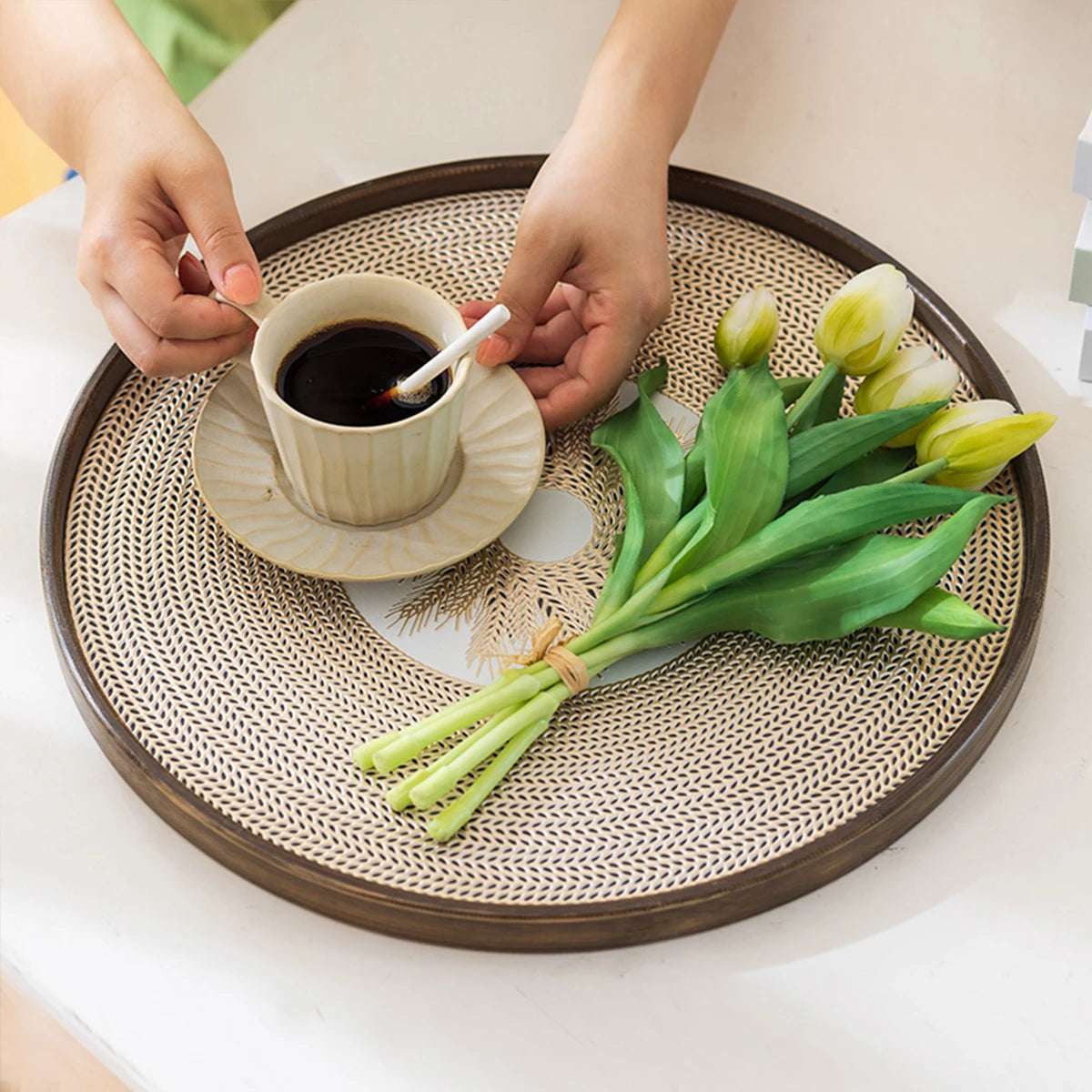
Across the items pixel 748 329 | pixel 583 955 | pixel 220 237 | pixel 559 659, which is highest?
pixel 220 237

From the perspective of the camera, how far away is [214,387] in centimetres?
81

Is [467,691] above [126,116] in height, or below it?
below

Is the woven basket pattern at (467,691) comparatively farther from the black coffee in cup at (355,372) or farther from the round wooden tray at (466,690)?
the black coffee in cup at (355,372)

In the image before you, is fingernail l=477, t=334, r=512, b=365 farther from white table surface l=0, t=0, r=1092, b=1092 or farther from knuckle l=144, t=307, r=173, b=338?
white table surface l=0, t=0, r=1092, b=1092

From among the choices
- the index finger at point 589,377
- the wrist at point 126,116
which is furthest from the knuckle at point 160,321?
the index finger at point 589,377

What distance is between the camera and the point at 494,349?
817 millimetres

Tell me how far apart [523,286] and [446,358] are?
124 mm

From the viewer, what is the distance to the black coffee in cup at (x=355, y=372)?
74 cm

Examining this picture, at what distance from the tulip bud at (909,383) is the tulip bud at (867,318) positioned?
1 centimetres

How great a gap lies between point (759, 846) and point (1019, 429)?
0.31m

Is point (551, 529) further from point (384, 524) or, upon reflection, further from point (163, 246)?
point (163, 246)

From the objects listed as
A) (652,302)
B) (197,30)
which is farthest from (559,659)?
(197,30)

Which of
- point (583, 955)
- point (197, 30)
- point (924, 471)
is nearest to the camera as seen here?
point (583, 955)

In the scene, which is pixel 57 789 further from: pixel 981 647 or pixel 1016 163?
pixel 1016 163
